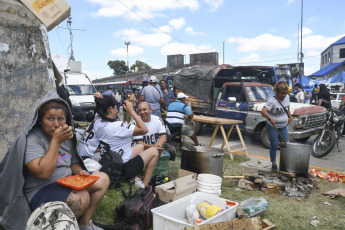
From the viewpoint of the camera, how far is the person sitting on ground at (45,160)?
2.20 metres

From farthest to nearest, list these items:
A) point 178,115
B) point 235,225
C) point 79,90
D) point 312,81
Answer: point 312,81 < point 79,90 < point 178,115 < point 235,225

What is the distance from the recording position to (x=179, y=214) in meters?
3.16

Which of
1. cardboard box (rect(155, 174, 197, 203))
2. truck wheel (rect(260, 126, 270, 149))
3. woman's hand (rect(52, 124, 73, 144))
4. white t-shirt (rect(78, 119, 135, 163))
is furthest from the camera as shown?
truck wheel (rect(260, 126, 270, 149))

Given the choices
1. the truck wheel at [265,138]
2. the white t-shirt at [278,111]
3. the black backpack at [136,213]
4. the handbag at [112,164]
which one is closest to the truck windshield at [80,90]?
the truck wheel at [265,138]

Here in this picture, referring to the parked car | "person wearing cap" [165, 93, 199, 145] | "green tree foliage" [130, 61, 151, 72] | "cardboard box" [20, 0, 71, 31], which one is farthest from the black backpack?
"green tree foliage" [130, 61, 151, 72]

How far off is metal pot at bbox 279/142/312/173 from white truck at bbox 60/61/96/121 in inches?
366

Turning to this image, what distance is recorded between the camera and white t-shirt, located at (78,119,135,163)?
3.72 metres

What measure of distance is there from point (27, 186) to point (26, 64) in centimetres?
196

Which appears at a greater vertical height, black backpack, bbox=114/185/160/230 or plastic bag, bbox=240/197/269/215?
black backpack, bbox=114/185/160/230

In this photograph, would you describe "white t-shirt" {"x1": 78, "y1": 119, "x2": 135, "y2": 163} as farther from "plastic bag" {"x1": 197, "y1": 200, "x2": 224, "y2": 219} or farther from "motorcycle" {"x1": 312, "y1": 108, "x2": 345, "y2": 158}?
"motorcycle" {"x1": 312, "y1": 108, "x2": 345, "y2": 158}

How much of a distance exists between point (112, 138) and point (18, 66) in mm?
1558

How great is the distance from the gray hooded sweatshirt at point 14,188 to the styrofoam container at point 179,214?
4.01ft

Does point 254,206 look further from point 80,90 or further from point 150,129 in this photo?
point 80,90

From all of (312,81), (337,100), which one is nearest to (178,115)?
(337,100)
